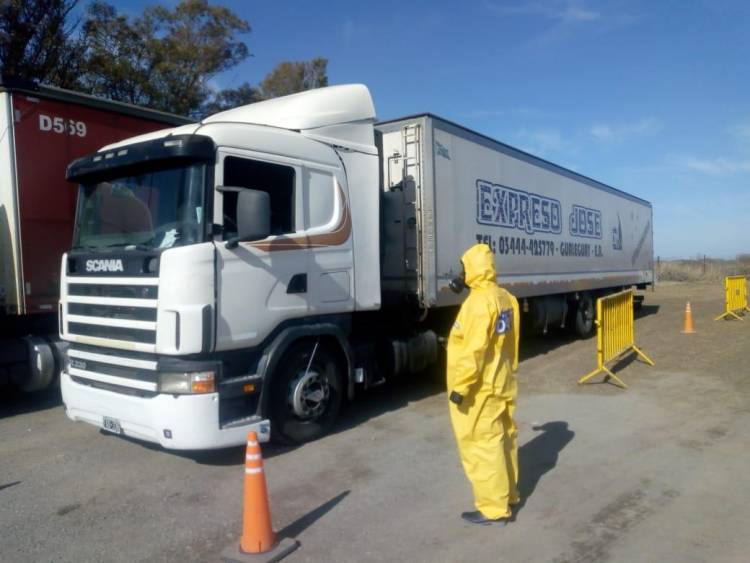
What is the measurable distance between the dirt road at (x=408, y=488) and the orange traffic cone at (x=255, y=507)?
0.23 metres

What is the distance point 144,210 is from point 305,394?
7.30ft

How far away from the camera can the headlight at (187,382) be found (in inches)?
A: 205

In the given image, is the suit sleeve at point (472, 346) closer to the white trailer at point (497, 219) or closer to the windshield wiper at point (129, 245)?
the windshield wiper at point (129, 245)

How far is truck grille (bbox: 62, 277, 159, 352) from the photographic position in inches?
207

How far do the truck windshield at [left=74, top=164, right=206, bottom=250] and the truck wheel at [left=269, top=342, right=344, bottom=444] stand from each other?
154 cm

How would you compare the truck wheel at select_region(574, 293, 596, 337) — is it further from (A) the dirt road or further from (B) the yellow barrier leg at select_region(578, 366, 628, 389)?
(A) the dirt road

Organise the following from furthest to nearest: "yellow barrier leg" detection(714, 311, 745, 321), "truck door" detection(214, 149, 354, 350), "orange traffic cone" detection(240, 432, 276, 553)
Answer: "yellow barrier leg" detection(714, 311, 745, 321), "truck door" detection(214, 149, 354, 350), "orange traffic cone" detection(240, 432, 276, 553)

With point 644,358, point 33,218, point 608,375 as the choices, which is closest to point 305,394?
point 33,218

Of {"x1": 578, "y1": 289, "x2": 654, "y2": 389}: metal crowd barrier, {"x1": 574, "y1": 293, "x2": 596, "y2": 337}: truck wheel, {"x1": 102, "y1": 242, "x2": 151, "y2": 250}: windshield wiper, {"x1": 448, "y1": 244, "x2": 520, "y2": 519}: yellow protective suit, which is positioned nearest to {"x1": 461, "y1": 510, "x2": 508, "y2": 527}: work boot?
{"x1": 448, "y1": 244, "x2": 520, "y2": 519}: yellow protective suit

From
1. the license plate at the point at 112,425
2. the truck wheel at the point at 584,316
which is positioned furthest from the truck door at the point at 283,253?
the truck wheel at the point at 584,316

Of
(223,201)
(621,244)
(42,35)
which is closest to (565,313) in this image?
(621,244)

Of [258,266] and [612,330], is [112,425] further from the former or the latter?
[612,330]

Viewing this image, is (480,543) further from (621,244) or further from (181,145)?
(621,244)

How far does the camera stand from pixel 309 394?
246 inches
